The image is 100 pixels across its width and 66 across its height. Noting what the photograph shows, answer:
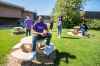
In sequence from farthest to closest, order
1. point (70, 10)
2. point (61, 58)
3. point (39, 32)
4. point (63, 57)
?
point (70, 10) < point (63, 57) < point (61, 58) < point (39, 32)

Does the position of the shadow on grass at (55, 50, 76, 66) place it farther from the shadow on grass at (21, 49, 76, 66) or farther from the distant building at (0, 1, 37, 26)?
the distant building at (0, 1, 37, 26)

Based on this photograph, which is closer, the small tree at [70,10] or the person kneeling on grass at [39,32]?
the person kneeling on grass at [39,32]

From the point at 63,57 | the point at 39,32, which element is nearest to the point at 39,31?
the point at 39,32

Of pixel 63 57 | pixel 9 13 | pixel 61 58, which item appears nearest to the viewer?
pixel 61 58

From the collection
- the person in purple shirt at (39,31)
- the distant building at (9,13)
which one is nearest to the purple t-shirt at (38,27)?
the person in purple shirt at (39,31)

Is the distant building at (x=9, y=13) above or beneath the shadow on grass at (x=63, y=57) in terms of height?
above

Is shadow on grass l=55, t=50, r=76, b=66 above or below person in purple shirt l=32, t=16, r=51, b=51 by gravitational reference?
below

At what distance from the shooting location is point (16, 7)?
49031 millimetres

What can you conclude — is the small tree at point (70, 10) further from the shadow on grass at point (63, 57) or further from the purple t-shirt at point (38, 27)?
the purple t-shirt at point (38, 27)

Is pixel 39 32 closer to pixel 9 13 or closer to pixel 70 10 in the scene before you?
pixel 70 10

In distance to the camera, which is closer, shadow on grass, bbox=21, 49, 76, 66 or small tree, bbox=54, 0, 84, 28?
shadow on grass, bbox=21, 49, 76, 66

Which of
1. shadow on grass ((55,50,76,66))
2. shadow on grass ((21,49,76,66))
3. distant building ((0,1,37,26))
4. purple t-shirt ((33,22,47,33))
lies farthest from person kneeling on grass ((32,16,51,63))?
distant building ((0,1,37,26))

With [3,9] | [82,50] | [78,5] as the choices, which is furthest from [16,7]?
[82,50]

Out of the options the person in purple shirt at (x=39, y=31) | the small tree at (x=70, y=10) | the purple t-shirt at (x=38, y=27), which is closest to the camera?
the person in purple shirt at (x=39, y=31)
